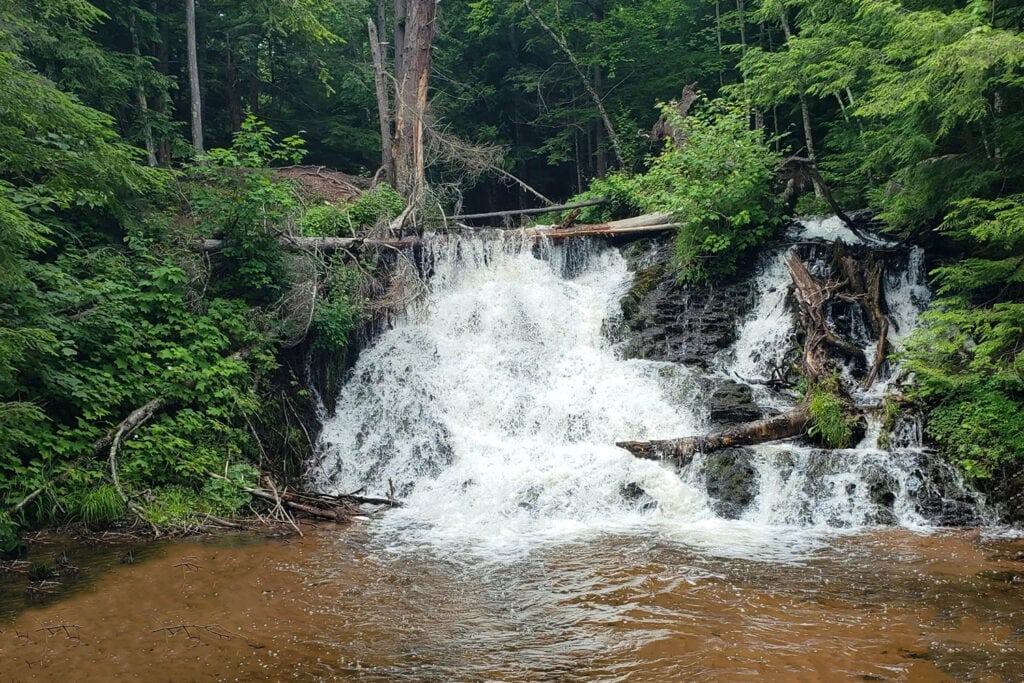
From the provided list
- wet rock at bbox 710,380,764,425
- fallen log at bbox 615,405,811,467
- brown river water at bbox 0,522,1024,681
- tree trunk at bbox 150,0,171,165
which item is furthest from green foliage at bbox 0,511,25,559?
tree trunk at bbox 150,0,171,165

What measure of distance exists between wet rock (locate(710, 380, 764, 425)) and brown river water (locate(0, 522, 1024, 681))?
2.80 m

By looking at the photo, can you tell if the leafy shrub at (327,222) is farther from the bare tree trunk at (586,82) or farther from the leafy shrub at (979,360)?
the leafy shrub at (979,360)

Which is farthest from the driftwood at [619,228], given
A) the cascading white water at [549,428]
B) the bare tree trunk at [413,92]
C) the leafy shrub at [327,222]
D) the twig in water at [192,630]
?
the twig in water at [192,630]

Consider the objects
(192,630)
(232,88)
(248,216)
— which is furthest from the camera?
(232,88)

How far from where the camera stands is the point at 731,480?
8.52m

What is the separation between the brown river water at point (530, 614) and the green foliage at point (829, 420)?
5.36ft

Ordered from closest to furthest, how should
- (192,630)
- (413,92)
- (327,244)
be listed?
(192,630), (327,244), (413,92)

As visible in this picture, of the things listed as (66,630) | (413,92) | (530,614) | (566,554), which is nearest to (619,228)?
(413,92)

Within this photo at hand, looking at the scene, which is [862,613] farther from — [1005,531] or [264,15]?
[264,15]

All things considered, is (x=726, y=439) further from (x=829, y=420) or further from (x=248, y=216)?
(x=248, y=216)

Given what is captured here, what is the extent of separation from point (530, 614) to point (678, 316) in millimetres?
8036

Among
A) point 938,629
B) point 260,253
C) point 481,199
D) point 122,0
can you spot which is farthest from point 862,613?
point 481,199

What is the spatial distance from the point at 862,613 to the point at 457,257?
1035 cm

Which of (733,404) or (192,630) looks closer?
(192,630)
